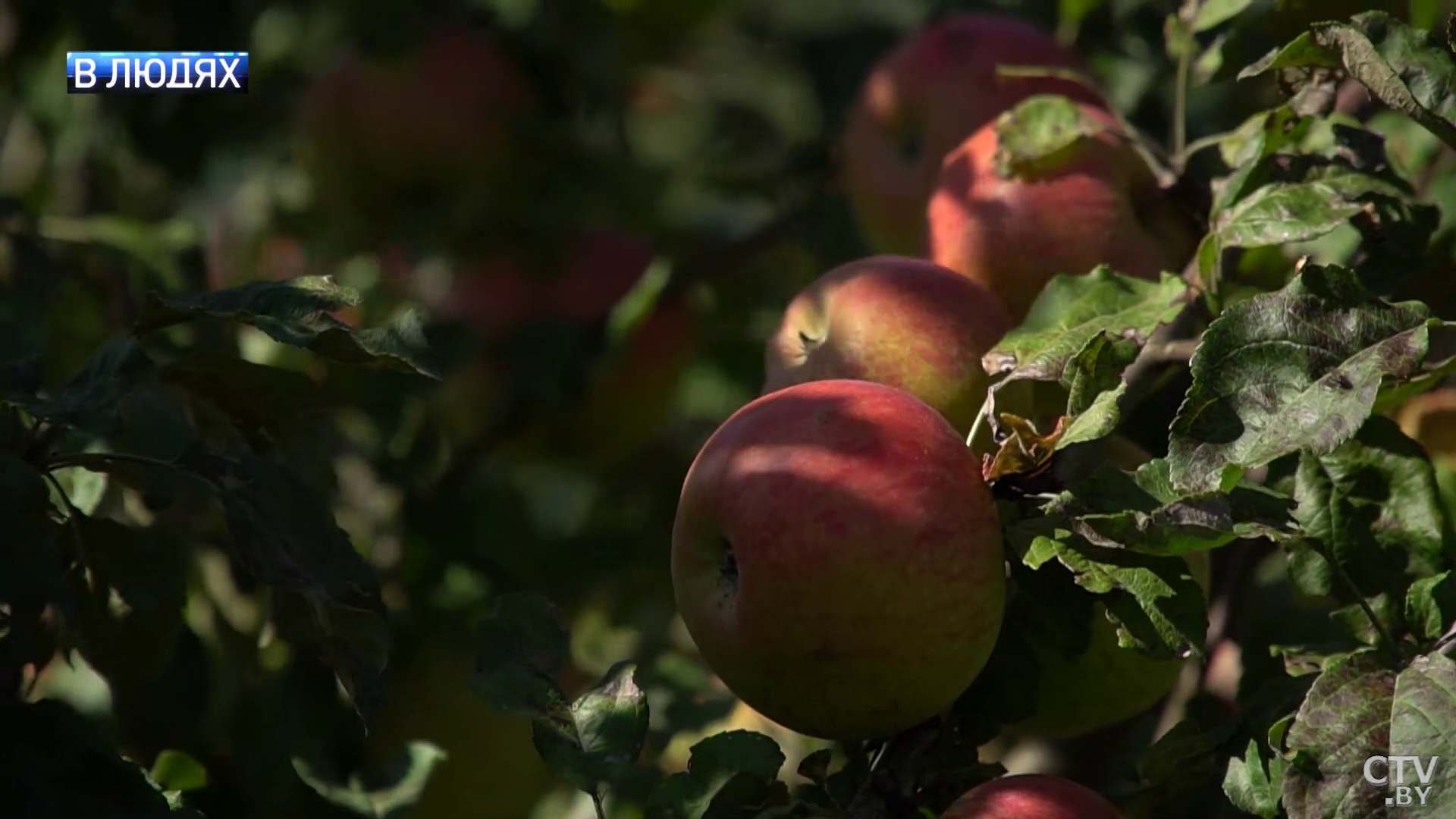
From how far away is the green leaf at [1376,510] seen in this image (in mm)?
1110

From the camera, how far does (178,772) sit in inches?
52.7

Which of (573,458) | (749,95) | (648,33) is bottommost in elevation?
(573,458)

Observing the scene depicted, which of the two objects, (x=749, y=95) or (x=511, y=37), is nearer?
(x=511, y=37)

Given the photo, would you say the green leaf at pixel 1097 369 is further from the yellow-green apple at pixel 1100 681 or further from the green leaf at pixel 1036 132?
the green leaf at pixel 1036 132

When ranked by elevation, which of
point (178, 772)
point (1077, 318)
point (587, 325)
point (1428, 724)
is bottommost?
point (587, 325)

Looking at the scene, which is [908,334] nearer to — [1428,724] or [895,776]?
[895,776]

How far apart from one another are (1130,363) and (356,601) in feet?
1.87

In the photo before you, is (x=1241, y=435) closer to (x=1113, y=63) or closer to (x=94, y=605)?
(x=94, y=605)

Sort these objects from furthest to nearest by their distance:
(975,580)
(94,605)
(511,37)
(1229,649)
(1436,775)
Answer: (511,37), (1229,649), (94,605), (975,580), (1436,775)

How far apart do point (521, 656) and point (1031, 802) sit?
0.37m

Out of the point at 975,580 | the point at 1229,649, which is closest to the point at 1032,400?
the point at 975,580

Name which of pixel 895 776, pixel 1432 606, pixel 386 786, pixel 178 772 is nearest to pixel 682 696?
pixel 386 786

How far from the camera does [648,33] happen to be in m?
2.45

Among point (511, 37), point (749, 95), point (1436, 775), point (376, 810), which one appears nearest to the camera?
point (1436, 775)
